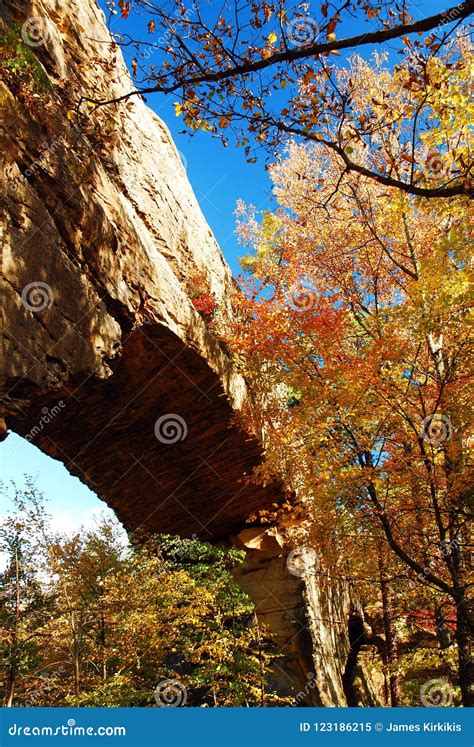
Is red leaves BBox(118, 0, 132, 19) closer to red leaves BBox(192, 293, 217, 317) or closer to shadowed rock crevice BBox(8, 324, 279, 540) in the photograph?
shadowed rock crevice BBox(8, 324, 279, 540)

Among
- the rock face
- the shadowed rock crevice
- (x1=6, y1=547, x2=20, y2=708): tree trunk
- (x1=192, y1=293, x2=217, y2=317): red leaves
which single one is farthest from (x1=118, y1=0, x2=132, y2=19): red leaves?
(x1=6, y1=547, x2=20, y2=708): tree trunk

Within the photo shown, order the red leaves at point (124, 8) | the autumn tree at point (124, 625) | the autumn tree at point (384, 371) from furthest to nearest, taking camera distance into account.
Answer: the autumn tree at point (124, 625)
the autumn tree at point (384, 371)
the red leaves at point (124, 8)

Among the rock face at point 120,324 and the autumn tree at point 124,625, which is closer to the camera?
the rock face at point 120,324

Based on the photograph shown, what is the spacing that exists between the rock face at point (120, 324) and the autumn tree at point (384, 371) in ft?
4.49

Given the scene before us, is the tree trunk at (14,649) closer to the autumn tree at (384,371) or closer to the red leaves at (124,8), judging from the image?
the autumn tree at (384,371)

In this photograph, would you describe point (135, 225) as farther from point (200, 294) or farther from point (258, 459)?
point (258, 459)

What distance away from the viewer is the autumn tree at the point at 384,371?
7492mm

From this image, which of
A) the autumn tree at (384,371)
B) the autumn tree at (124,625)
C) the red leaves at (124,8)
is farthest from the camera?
the autumn tree at (124,625)

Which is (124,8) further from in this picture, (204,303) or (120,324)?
(204,303)

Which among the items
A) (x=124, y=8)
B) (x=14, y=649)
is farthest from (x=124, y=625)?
(x=124, y=8)

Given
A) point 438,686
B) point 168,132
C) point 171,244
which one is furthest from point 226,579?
point 168,132

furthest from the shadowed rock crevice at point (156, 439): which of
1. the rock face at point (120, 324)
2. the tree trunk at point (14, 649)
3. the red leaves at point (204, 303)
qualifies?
the tree trunk at point (14, 649)

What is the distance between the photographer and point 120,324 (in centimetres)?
745

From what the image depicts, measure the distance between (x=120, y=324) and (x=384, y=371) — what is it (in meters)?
4.37
